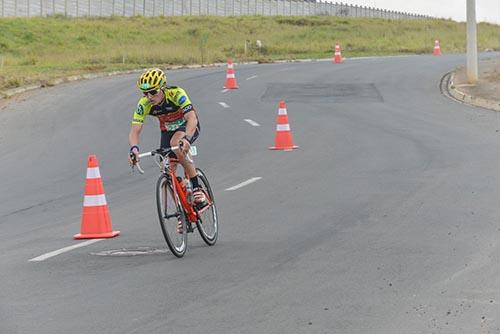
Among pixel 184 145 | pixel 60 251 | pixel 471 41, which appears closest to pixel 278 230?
pixel 184 145

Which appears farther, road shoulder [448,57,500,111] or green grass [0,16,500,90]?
green grass [0,16,500,90]

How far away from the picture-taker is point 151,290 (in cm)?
844

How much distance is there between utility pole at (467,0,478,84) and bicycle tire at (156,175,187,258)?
816 inches

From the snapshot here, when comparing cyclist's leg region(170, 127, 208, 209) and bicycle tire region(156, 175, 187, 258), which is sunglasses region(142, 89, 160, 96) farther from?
bicycle tire region(156, 175, 187, 258)

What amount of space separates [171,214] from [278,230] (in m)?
1.61

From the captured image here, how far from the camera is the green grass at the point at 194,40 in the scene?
51.7m

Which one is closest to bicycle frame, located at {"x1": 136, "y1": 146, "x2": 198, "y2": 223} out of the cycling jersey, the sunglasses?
the cycling jersey

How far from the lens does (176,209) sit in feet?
33.9

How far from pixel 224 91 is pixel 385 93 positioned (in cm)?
495

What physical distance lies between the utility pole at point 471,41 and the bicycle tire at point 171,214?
68.0 ft

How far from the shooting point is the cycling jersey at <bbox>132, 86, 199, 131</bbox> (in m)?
10.5

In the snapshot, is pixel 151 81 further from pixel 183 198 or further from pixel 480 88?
pixel 480 88

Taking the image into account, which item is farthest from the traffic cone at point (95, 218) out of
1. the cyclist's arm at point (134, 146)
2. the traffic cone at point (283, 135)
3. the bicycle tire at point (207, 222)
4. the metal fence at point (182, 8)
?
the metal fence at point (182, 8)

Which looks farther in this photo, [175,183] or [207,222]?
[207,222]
